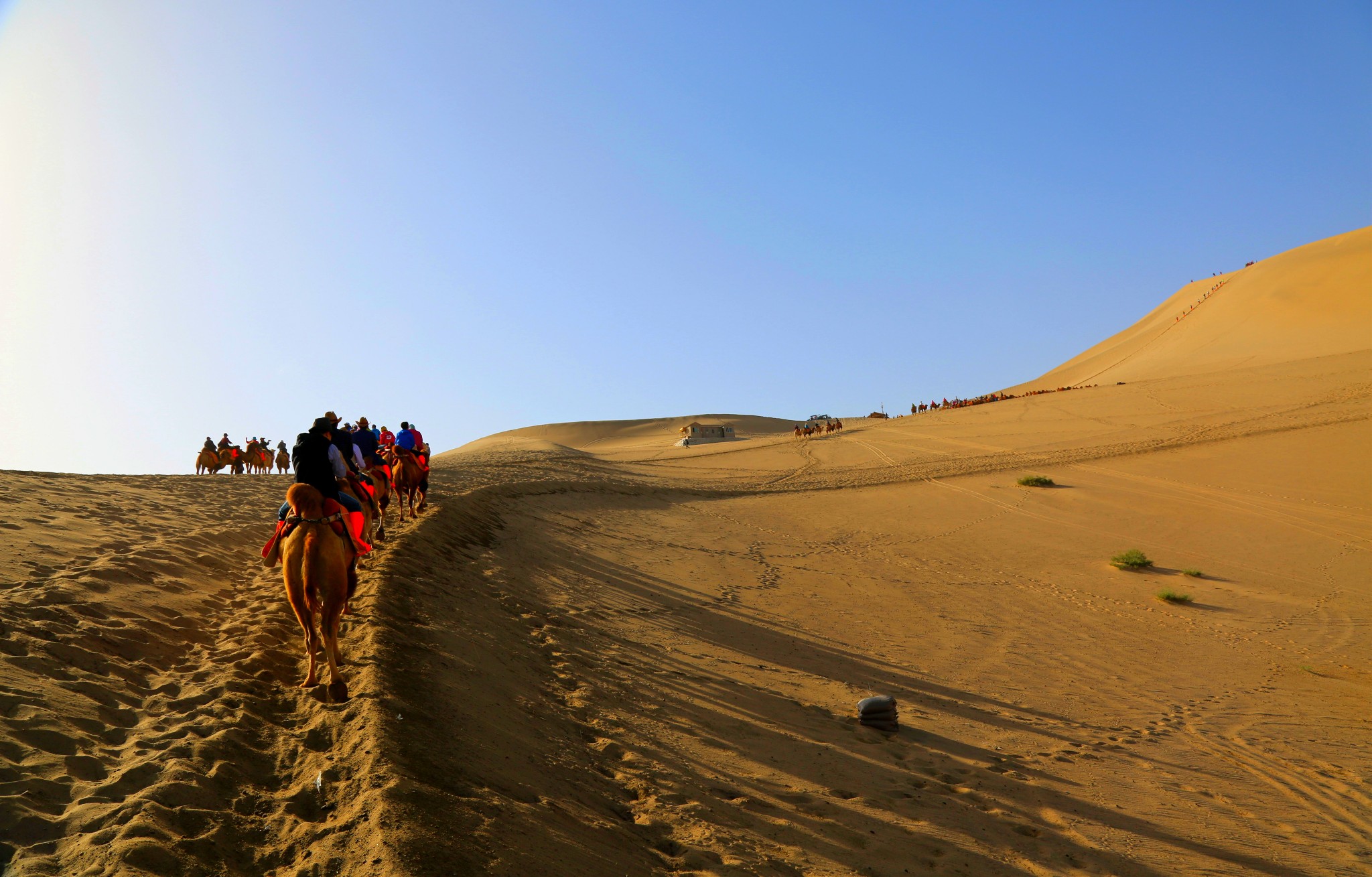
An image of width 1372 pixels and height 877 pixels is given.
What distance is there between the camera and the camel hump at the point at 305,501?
23.6 feet

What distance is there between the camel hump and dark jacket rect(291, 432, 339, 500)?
0.19 m

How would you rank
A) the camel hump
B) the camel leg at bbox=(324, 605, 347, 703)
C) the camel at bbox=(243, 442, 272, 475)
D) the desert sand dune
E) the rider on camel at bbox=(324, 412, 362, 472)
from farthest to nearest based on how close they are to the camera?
the camel at bbox=(243, 442, 272, 475) < the rider on camel at bbox=(324, 412, 362, 472) < the camel hump < the camel leg at bbox=(324, 605, 347, 703) < the desert sand dune

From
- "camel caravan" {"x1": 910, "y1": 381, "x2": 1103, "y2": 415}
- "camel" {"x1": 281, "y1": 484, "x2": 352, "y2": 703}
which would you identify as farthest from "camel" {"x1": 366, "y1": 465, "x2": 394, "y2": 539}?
"camel caravan" {"x1": 910, "y1": 381, "x2": 1103, "y2": 415}

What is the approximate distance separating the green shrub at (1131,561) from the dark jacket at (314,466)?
1628cm

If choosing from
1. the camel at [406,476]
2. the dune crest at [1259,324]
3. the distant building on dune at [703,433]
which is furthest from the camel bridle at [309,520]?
the distant building on dune at [703,433]

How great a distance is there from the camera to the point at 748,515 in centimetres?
2431

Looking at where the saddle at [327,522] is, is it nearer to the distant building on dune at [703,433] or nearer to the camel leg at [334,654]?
the camel leg at [334,654]

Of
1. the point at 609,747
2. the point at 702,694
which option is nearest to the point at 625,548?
the point at 702,694

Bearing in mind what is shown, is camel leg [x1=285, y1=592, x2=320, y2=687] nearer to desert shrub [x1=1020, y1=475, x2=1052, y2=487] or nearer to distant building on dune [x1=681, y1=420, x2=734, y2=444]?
desert shrub [x1=1020, y1=475, x2=1052, y2=487]

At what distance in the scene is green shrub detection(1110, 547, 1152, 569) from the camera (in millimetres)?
16984

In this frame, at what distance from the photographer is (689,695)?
900 centimetres

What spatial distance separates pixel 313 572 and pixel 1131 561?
54.4 ft

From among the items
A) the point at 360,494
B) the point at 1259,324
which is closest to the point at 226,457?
the point at 360,494

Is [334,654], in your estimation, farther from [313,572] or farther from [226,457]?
[226,457]
